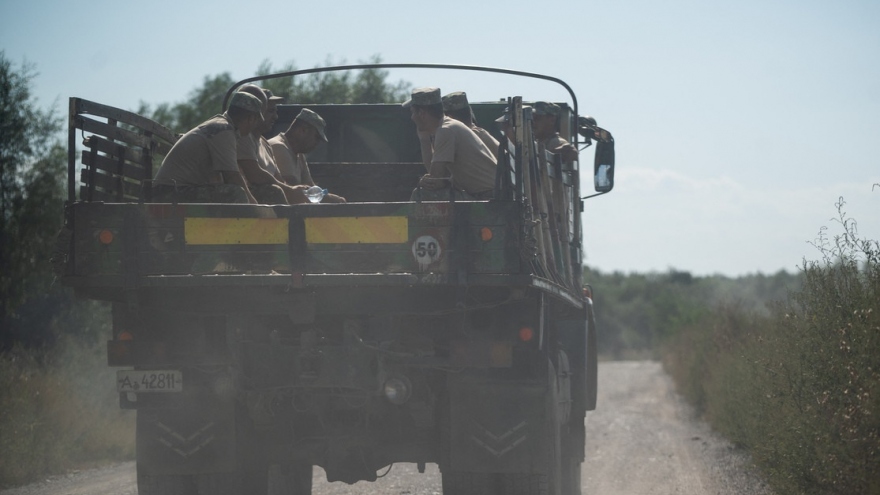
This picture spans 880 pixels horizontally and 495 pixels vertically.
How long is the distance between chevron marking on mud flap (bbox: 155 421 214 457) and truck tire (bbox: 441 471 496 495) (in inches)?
51.0

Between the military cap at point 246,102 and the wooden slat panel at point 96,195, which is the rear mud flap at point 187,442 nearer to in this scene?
the wooden slat panel at point 96,195

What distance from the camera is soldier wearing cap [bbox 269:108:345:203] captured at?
8.12m

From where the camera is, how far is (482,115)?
32.1 feet

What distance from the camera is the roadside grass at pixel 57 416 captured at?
12.1 metres

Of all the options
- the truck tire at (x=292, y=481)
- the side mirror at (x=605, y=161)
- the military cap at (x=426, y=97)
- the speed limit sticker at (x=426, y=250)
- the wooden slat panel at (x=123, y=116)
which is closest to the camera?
the speed limit sticker at (x=426, y=250)

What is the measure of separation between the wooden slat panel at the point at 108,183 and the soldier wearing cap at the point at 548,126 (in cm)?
295

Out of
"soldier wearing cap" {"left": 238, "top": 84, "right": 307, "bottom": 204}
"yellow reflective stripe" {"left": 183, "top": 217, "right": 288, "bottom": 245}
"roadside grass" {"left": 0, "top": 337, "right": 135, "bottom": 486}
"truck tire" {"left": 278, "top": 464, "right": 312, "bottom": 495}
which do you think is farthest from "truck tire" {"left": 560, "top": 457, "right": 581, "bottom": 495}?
"roadside grass" {"left": 0, "top": 337, "right": 135, "bottom": 486}

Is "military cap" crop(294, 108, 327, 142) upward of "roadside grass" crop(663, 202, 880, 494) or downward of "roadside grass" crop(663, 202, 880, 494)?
upward

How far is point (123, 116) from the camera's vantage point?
7.06m

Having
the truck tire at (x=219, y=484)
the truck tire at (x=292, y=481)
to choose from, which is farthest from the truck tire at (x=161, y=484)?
the truck tire at (x=292, y=481)

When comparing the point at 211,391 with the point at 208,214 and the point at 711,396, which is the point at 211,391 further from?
the point at 711,396

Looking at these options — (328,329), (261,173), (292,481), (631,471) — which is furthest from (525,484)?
(631,471)

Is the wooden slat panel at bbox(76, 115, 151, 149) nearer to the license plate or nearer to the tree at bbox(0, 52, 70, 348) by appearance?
the license plate

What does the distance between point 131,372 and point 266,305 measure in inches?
32.7
